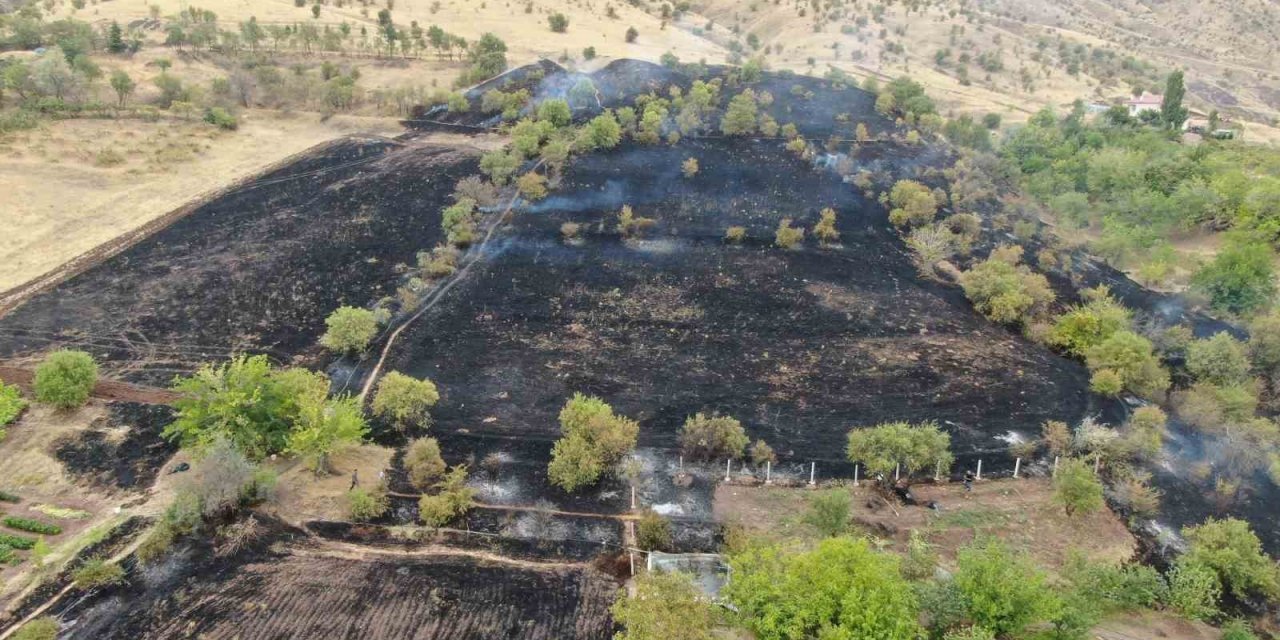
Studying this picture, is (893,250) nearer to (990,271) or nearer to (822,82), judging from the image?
(990,271)

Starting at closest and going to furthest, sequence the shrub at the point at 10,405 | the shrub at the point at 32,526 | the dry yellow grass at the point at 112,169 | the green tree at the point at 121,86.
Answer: the shrub at the point at 32,526 → the shrub at the point at 10,405 → the dry yellow grass at the point at 112,169 → the green tree at the point at 121,86

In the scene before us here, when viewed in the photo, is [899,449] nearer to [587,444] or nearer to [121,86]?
[587,444]

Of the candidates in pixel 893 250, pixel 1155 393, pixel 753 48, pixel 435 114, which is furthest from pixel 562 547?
pixel 753 48

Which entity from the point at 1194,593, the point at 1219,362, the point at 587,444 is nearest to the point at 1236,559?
the point at 1194,593

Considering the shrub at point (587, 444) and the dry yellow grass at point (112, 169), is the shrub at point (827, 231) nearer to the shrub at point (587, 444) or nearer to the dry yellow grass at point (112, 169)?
the shrub at point (587, 444)

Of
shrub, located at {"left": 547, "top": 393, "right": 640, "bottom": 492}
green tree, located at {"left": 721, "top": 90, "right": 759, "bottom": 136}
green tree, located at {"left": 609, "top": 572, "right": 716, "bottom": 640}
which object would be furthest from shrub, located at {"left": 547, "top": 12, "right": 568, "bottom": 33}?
green tree, located at {"left": 609, "top": 572, "right": 716, "bottom": 640}

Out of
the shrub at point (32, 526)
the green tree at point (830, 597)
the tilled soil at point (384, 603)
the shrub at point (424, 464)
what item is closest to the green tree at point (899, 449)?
the green tree at point (830, 597)
